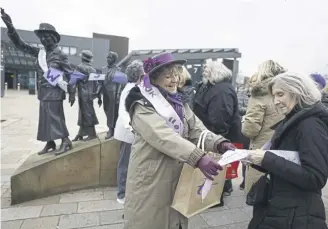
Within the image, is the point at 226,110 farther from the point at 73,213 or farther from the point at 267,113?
the point at 73,213

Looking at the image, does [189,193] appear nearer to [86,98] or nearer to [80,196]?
[80,196]

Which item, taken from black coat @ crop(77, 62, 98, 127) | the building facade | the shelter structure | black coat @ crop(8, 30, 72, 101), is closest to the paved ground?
black coat @ crop(77, 62, 98, 127)

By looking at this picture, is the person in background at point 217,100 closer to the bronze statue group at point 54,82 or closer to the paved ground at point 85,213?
the paved ground at point 85,213

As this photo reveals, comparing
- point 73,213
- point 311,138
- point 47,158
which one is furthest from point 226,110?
point 47,158

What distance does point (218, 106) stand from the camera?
3.48m

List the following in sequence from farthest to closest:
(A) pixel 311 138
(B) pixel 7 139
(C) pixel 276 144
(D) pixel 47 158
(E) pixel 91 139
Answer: (B) pixel 7 139 < (E) pixel 91 139 < (D) pixel 47 158 < (C) pixel 276 144 < (A) pixel 311 138

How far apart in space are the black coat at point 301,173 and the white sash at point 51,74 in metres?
3.17

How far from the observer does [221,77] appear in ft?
11.6

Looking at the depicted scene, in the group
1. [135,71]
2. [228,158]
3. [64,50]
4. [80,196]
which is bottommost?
[80,196]

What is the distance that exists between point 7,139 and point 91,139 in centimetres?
493

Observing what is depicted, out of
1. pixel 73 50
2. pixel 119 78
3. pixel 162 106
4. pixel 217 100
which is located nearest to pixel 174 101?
pixel 162 106

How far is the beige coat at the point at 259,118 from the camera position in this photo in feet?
9.41

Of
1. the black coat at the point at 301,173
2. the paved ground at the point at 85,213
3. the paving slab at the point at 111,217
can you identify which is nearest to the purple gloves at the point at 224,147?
the black coat at the point at 301,173

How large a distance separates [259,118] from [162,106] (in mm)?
1558
